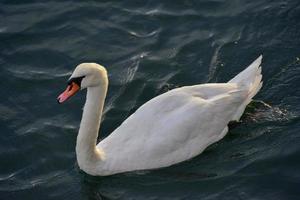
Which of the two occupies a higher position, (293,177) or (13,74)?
(293,177)

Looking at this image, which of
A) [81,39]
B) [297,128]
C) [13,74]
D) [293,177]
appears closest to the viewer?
[293,177]

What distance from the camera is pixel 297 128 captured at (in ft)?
36.0

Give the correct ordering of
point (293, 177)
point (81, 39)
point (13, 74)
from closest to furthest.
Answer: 1. point (293, 177)
2. point (13, 74)
3. point (81, 39)

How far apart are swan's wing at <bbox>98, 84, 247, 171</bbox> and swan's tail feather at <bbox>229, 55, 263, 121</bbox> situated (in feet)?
1.76

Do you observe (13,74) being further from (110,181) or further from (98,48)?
(110,181)

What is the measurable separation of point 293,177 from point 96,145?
115 inches

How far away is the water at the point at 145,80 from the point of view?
10281 millimetres

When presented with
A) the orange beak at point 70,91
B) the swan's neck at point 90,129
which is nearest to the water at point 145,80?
the swan's neck at point 90,129

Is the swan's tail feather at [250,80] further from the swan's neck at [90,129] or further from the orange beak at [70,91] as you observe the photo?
the orange beak at [70,91]

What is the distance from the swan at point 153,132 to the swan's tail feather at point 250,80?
0.54 meters

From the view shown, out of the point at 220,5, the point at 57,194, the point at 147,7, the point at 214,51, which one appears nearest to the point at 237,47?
the point at 214,51

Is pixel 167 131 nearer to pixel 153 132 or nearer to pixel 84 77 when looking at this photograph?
pixel 153 132

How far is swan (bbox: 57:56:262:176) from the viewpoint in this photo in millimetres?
9984

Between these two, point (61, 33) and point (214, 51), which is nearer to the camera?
point (214, 51)
